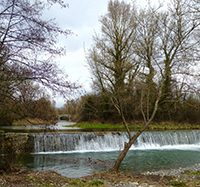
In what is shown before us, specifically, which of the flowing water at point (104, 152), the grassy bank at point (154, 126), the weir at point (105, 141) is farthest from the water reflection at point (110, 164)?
the grassy bank at point (154, 126)

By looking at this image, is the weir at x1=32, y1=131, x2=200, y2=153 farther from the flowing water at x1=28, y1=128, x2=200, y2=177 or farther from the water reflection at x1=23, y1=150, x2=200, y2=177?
the water reflection at x1=23, y1=150, x2=200, y2=177

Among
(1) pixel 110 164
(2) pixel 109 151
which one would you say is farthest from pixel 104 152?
(1) pixel 110 164

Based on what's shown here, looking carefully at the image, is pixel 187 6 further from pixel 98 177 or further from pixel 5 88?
pixel 98 177

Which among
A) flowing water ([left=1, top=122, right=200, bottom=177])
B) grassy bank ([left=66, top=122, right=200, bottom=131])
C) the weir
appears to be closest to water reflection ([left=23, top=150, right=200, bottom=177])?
flowing water ([left=1, top=122, right=200, bottom=177])

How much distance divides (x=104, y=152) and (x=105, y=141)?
1366 millimetres

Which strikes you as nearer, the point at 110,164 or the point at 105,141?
the point at 110,164

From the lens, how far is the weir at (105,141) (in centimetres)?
1139

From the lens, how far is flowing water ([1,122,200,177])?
806cm

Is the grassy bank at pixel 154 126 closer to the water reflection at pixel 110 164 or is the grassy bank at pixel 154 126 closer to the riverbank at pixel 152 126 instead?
the riverbank at pixel 152 126

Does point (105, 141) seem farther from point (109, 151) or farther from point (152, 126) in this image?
point (152, 126)

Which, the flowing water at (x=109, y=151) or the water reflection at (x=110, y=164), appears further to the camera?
the flowing water at (x=109, y=151)

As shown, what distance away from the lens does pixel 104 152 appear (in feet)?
37.2

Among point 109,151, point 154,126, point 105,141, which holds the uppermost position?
point 154,126

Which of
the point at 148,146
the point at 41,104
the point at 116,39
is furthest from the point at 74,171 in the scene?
the point at 116,39
